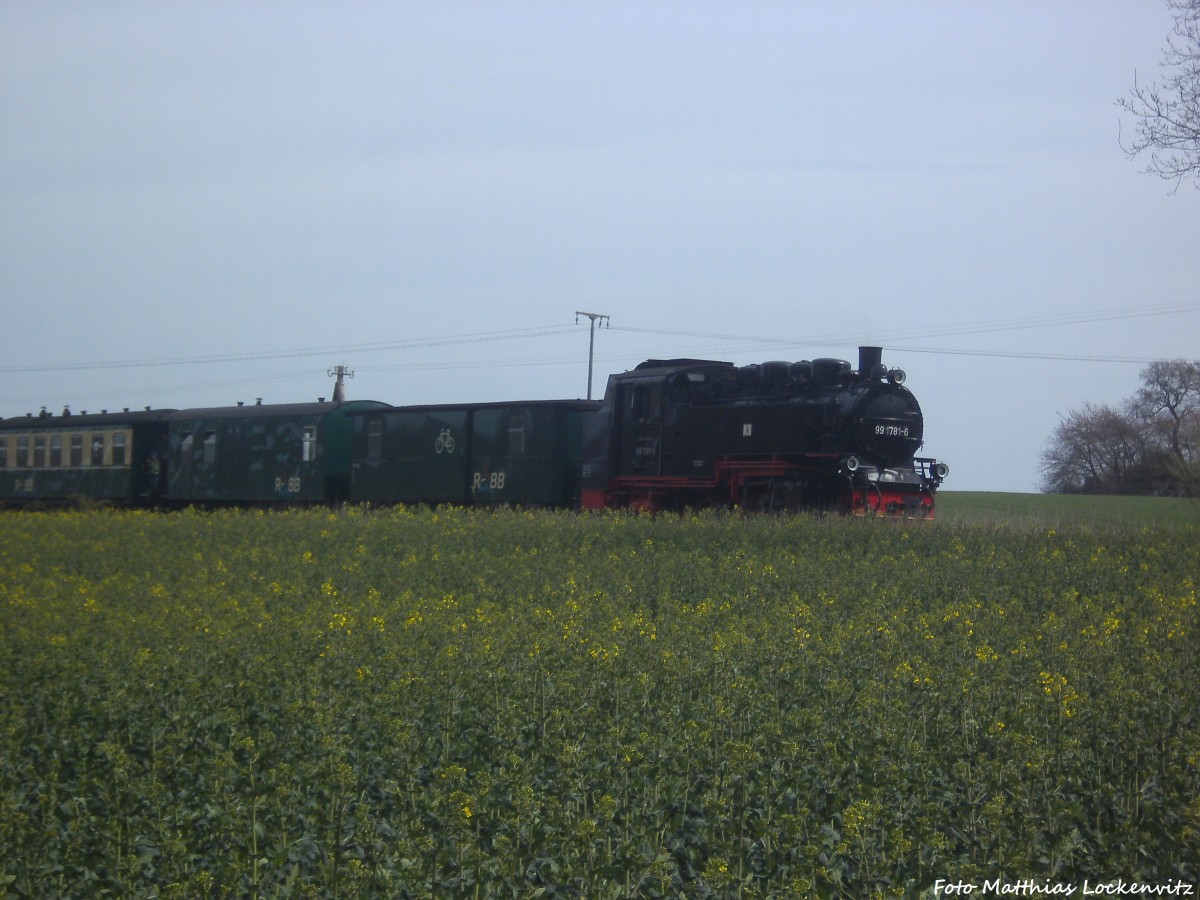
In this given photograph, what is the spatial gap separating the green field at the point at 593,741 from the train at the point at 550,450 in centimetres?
710

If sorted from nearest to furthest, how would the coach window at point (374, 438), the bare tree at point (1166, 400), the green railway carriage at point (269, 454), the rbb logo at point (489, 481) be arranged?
the rbb logo at point (489, 481)
the coach window at point (374, 438)
the green railway carriage at point (269, 454)
the bare tree at point (1166, 400)

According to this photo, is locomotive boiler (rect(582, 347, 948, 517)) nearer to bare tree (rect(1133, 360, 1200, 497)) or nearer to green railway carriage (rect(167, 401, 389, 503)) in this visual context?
green railway carriage (rect(167, 401, 389, 503))

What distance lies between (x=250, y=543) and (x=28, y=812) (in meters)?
12.0

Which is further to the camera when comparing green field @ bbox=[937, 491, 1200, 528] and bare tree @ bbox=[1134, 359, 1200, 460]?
bare tree @ bbox=[1134, 359, 1200, 460]

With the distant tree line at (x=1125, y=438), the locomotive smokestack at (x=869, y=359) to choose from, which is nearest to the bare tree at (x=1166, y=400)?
the distant tree line at (x=1125, y=438)

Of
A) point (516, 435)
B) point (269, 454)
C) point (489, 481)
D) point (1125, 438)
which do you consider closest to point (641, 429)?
point (516, 435)

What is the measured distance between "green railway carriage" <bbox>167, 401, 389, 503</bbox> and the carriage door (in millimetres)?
8135

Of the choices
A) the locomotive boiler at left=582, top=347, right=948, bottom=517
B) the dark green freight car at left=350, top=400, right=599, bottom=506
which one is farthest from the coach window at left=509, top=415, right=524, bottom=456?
the locomotive boiler at left=582, top=347, right=948, bottom=517

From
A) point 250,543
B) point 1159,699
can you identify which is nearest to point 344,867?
point 1159,699

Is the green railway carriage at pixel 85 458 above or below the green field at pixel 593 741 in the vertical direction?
above

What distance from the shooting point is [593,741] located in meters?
6.45

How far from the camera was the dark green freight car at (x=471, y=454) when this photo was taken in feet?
79.5

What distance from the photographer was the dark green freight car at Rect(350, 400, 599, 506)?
954 inches

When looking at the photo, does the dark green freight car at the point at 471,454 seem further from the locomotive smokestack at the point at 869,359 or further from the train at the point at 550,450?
the locomotive smokestack at the point at 869,359
